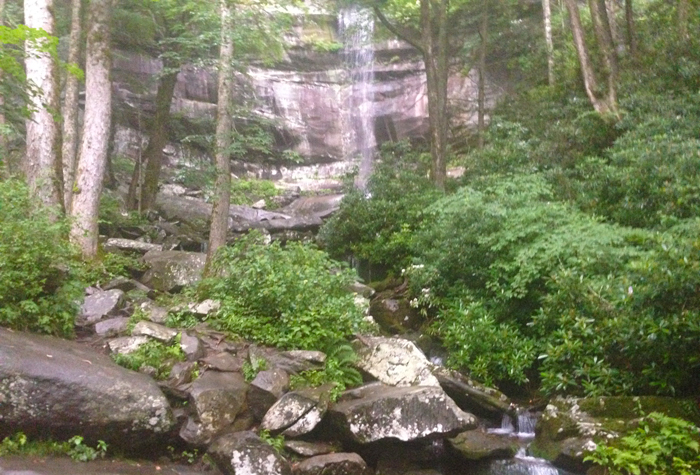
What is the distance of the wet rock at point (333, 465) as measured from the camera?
19.1ft

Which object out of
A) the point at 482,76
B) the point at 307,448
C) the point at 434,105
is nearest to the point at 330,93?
the point at 482,76

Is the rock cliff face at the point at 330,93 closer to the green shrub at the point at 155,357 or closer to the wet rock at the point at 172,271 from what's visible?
the wet rock at the point at 172,271

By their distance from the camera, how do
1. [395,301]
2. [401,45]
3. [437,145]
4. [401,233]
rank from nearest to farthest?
[395,301], [401,233], [437,145], [401,45]

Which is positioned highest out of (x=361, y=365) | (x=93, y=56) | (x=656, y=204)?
(x=93, y=56)

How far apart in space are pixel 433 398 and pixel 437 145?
10.1 metres

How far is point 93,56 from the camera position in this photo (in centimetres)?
1059

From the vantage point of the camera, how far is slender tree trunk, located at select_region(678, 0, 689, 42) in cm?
1360

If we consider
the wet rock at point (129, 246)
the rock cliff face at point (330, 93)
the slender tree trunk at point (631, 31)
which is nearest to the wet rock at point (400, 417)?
the wet rock at point (129, 246)

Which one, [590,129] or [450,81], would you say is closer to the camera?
[590,129]

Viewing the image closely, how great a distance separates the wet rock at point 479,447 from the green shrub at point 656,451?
1.30 m

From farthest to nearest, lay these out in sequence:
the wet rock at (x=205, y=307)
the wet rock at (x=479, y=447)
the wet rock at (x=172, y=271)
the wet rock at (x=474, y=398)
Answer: the wet rock at (x=172, y=271)
the wet rock at (x=205, y=307)
the wet rock at (x=474, y=398)
the wet rock at (x=479, y=447)

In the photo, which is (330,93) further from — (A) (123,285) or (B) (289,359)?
(B) (289,359)

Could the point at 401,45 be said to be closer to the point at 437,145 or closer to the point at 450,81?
the point at 450,81

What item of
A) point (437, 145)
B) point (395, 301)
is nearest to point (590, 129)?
point (437, 145)
